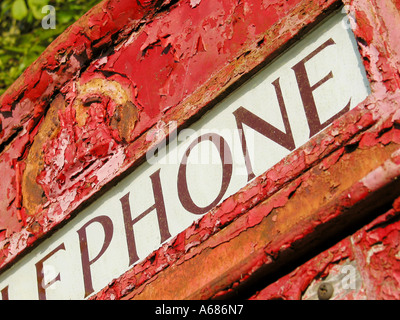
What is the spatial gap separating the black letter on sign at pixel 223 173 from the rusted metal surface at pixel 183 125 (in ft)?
0.15

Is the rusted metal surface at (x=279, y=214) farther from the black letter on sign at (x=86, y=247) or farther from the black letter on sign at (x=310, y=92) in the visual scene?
the black letter on sign at (x=86, y=247)

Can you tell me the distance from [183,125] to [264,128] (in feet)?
0.79

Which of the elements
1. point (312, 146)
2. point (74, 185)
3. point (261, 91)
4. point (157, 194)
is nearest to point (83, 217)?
point (74, 185)

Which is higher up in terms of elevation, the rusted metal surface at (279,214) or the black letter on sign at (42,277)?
the black letter on sign at (42,277)

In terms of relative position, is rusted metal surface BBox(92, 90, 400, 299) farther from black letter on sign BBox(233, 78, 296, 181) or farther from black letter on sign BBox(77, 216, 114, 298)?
black letter on sign BBox(77, 216, 114, 298)

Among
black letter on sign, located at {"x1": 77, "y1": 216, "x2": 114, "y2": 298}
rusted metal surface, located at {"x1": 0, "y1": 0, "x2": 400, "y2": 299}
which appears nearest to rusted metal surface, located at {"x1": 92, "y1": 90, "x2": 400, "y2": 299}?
A: rusted metal surface, located at {"x1": 0, "y1": 0, "x2": 400, "y2": 299}

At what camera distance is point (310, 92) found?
1419 millimetres

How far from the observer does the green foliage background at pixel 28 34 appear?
→ 362cm

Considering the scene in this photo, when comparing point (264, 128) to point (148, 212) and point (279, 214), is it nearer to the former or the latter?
point (279, 214)

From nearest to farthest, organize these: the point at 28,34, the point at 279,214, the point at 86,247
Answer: the point at 279,214 < the point at 86,247 < the point at 28,34

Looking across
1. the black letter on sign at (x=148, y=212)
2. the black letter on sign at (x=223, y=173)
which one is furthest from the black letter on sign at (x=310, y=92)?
the black letter on sign at (x=148, y=212)

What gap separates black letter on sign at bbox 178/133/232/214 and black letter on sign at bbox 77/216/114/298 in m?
0.25

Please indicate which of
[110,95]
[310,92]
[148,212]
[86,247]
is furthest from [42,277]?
[310,92]
